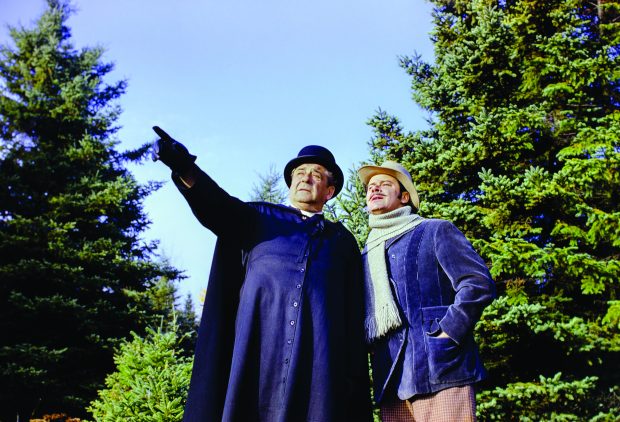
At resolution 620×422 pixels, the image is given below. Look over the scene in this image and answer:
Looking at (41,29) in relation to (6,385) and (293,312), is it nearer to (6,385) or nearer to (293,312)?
(6,385)

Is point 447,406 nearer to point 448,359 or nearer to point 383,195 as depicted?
point 448,359

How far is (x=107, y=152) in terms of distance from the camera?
13.7 meters

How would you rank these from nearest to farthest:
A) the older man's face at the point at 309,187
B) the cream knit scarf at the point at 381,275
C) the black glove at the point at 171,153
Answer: the black glove at the point at 171,153 → the cream knit scarf at the point at 381,275 → the older man's face at the point at 309,187

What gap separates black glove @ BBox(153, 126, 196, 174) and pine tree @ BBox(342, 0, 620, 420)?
4748mm

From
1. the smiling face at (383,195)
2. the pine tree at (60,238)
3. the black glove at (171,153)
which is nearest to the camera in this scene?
the black glove at (171,153)

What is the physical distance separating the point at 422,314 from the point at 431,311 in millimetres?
55

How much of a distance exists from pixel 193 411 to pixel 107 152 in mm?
12917

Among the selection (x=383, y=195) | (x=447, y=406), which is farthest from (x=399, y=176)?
(x=447, y=406)

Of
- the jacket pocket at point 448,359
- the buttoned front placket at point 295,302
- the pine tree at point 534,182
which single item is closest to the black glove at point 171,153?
the buttoned front placket at point 295,302

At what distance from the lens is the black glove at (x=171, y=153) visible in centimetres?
221

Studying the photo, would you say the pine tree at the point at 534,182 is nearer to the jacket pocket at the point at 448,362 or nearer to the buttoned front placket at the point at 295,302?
the jacket pocket at the point at 448,362

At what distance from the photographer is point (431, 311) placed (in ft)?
8.64

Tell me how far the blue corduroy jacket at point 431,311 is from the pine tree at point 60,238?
32.5ft

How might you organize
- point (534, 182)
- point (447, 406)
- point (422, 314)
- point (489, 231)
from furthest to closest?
point (489, 231) < point (534, 182) < point (422, 314) < point (447, 406)
